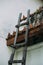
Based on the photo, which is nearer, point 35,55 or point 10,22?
point 35,55

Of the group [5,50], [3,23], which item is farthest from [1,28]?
[5,50]

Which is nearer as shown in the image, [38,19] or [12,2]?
[38,19]

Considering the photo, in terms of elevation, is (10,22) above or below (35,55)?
above

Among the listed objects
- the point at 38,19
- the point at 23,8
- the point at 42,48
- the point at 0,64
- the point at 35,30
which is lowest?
the point at 0,64

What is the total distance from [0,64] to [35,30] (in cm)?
89

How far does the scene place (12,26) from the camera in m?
3.73

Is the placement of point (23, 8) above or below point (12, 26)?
above

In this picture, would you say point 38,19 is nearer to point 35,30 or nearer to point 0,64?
point 35,30

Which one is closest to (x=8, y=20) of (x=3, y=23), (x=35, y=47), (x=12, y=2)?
(x=3, y=23)

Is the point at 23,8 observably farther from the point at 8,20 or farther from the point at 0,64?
the point at 0,64

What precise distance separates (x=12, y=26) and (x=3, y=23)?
201 millimetres

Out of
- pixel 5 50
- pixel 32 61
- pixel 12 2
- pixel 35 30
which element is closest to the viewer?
pixel 35 30

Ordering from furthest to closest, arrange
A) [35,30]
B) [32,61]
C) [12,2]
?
[12,2]
[32,61]
[35,30]

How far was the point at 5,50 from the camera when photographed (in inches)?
138
